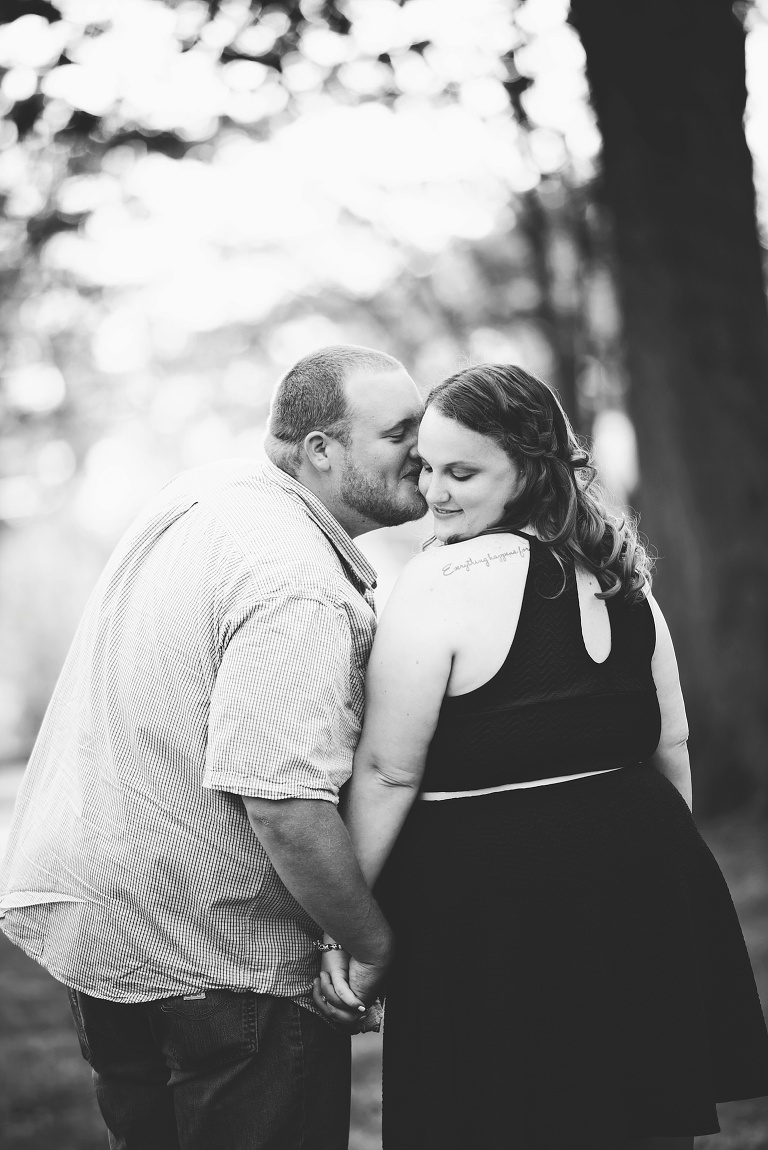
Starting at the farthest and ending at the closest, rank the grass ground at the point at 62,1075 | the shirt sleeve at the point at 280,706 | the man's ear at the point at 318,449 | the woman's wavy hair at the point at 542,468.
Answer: the grass ground at the point at 62,1075 → the man's ear at the point at 318,449 → the woman's wavy hair at the point at 542,468 → the shirt sleeve at the point at 280,706

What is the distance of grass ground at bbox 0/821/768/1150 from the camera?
4.05 meters

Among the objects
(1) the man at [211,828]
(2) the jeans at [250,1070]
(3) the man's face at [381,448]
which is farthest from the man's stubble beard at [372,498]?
(2) the jeans at [250,1070]

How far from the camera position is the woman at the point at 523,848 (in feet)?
7.19

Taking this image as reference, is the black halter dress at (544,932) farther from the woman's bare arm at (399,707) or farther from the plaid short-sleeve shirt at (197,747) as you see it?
the plaid short-sleeve shirt at (197,747)

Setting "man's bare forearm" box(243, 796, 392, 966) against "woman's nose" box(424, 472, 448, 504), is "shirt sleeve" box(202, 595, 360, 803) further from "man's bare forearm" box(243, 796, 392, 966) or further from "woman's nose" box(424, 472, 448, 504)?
"woman's nose" box(424, 472, 448, 504)

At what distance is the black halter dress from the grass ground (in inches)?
81.0

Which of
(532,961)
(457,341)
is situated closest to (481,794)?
(532,961)

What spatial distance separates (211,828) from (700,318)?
604 centimetres

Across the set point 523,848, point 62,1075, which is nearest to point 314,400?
point 523,848

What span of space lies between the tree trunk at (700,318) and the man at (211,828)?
4.90 metres

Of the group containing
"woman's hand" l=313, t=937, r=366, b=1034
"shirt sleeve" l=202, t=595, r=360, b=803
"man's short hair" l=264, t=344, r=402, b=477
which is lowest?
"woman's hand" l=313, t=937, r=366, b=1034

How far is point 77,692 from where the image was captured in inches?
99.5

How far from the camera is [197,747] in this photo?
2303 millimetres

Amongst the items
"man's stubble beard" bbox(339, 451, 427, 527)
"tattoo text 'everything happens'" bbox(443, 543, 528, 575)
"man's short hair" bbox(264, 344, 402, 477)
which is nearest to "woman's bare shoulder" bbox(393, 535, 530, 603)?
"tattoo text 'everything happens'" bbox(443, 543, 528, 575)
